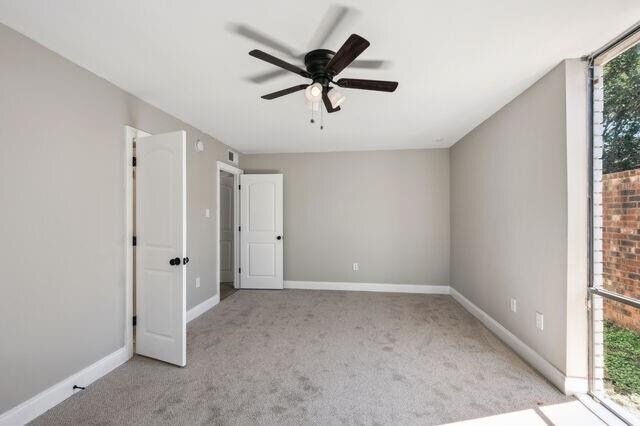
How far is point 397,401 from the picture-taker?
192cm

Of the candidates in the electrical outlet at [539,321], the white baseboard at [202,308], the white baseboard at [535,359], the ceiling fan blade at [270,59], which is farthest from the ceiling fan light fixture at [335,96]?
the white baseboard at [202,308]

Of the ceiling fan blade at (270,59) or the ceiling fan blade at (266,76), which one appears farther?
the ceiling fan blade at (266,76)

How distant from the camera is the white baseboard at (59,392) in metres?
1.64

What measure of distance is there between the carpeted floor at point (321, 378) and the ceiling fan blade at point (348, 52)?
2.21 m

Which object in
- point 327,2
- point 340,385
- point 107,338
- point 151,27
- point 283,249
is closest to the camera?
point 327,2

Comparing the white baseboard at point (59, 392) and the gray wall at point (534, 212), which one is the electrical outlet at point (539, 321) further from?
the white baseboard at point (59, 392)

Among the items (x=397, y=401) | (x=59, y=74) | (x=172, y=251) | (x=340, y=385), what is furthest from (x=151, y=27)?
(x=397, y=401)

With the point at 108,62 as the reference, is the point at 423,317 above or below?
below

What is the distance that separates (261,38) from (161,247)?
1902 millimetres

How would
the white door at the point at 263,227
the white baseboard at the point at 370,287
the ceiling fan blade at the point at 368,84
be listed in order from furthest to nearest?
the white door at the point at 263,227 → the white baseboard at the point at 370,287 → the ceiling fan blade at the point at 368,84

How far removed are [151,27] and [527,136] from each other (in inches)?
118

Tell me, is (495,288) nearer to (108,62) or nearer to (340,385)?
(340,385)

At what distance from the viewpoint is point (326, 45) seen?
1.78 meters

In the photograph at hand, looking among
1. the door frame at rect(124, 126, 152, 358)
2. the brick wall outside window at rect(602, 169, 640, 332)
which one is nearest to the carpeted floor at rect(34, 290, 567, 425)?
the door frame at rect(124, 126, 152, 358)
